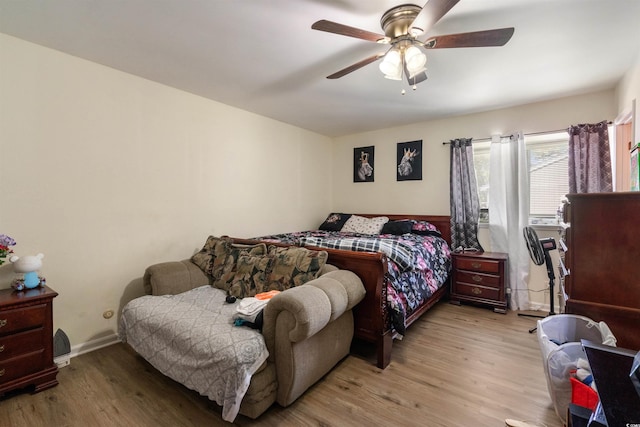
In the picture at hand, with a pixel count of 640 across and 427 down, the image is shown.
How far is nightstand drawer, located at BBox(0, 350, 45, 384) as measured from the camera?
68.7 inches

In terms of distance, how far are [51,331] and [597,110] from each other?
517cm

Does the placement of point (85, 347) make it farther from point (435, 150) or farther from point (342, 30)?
point (435, 150)

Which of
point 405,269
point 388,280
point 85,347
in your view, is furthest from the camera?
point 405,269

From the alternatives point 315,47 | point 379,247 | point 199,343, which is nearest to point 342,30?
point 315,47

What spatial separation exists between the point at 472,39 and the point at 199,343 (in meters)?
2.35

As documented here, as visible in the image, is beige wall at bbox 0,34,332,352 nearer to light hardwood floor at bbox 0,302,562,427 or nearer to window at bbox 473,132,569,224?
light hardwood floor at bbox 0,302,562,427

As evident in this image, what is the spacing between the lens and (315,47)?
2.09 m

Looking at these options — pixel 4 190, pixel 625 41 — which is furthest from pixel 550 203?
pixel 4 190

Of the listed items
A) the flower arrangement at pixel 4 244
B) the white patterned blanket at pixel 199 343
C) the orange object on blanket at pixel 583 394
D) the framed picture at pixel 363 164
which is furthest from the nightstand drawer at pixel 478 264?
the flower arrangement at pixel 4 244

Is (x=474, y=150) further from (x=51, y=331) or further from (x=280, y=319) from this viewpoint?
(x=51, y=331)

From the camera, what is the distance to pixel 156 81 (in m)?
2.68

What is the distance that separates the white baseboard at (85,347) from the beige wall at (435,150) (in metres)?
3.46

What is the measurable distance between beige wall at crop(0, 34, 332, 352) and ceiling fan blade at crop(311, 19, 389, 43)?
1929mm

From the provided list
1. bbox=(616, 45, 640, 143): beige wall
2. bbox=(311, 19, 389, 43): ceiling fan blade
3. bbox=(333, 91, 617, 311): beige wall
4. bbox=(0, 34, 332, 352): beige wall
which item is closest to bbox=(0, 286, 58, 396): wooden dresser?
bbox=(0, 34, 332, 352): beige wall
